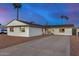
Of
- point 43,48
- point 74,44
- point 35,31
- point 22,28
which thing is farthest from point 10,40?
point 74,44

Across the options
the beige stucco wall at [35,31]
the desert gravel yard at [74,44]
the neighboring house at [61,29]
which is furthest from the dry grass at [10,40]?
the desert gravel yard at [74,44]

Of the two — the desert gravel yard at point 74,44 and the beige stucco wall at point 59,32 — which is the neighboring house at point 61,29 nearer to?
the beige stucco wall at point 59,32

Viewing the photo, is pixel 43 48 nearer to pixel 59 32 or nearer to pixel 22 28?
pixel 59 32

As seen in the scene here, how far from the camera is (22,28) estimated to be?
6.85 m

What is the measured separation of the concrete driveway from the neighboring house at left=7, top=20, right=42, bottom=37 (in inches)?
13.7

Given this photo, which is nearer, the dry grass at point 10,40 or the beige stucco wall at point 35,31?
the dry grass at point 10,40

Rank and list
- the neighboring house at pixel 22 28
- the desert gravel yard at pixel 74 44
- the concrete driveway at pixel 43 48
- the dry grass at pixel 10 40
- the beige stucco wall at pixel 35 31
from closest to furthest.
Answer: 1. the concrete driveway at pixel 43 48
2. the desert gravel yard at pixel 74 44
3. the dry grass at pixel 10 40
4. the neighboring house at pixel 22 28
5. the beige stucco wall at pixel 35 31

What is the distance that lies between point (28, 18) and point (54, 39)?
1125 millimetres

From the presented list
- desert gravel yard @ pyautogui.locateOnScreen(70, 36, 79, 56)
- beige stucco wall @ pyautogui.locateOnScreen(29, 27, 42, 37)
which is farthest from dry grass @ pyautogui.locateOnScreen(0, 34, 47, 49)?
desert gravel yard @ pyautogui.locateOnScreen(70, 36, 79, 56)

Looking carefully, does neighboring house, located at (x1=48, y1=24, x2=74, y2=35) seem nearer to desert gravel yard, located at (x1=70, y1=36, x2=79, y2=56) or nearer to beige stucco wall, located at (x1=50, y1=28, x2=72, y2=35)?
beige stucco wall, located at (x1=50, y1=28, x2=72, y2=35)

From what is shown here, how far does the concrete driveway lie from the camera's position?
5781 mm

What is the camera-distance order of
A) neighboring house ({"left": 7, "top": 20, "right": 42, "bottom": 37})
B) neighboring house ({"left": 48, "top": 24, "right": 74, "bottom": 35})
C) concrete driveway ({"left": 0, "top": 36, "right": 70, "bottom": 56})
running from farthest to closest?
neighboring house ({"left": 7, "top": 20, "right": 42, "bottom": 37}) < neighboring house ({"left": 48, "top": 24, "right": 74, "bottom": 35}) < concrete driveway ({"left": 0, "top": 36, "right": 70, "bottom": 56})

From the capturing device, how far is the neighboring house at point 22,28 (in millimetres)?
6372

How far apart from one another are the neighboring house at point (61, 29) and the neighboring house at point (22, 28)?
1.41 ft
